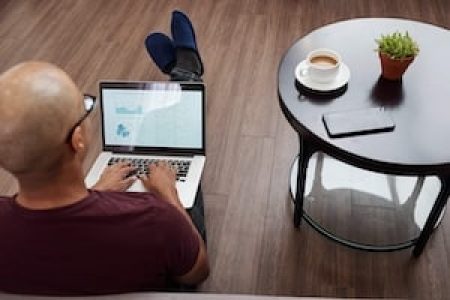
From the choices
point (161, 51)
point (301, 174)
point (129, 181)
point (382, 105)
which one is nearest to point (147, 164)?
point (129, 181)

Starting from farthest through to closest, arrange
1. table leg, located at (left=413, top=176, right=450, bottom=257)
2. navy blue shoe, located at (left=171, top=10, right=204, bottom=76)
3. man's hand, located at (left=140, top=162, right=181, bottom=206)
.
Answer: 1. navy blue shoe, located at (left=171, top=10, right=204, bottom=76)
2. table leg, located at (left=413, top=176, right=450, bottom=257)
3. man's hand, located at (left=140, top=162, right=181, bottom=206)

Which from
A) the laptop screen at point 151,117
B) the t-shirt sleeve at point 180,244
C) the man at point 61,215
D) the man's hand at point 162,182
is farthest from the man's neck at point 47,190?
the laptop screen at point 151,117

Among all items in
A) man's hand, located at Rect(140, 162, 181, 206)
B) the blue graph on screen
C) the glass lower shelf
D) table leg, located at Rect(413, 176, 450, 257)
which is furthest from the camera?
the glass lower shelf

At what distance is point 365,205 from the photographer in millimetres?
1895

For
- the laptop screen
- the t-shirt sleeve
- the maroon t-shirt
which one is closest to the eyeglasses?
the maroon t-shirt

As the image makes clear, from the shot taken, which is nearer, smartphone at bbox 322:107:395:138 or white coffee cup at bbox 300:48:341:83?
smartphone at bbox 322:107:395:138

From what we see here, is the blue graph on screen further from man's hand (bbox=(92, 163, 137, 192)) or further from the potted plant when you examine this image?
the potted plant

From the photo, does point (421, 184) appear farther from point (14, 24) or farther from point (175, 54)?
point (14, 24)

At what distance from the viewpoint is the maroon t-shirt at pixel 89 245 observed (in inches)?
37.8

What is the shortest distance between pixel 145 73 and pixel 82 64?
0.35 meters

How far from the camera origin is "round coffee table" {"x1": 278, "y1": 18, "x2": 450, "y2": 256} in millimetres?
1380

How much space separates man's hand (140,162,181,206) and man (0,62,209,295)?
11.0 inches

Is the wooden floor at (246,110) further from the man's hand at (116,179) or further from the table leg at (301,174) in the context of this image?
the man's hand at (116,179)

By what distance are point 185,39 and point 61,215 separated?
1.64m
